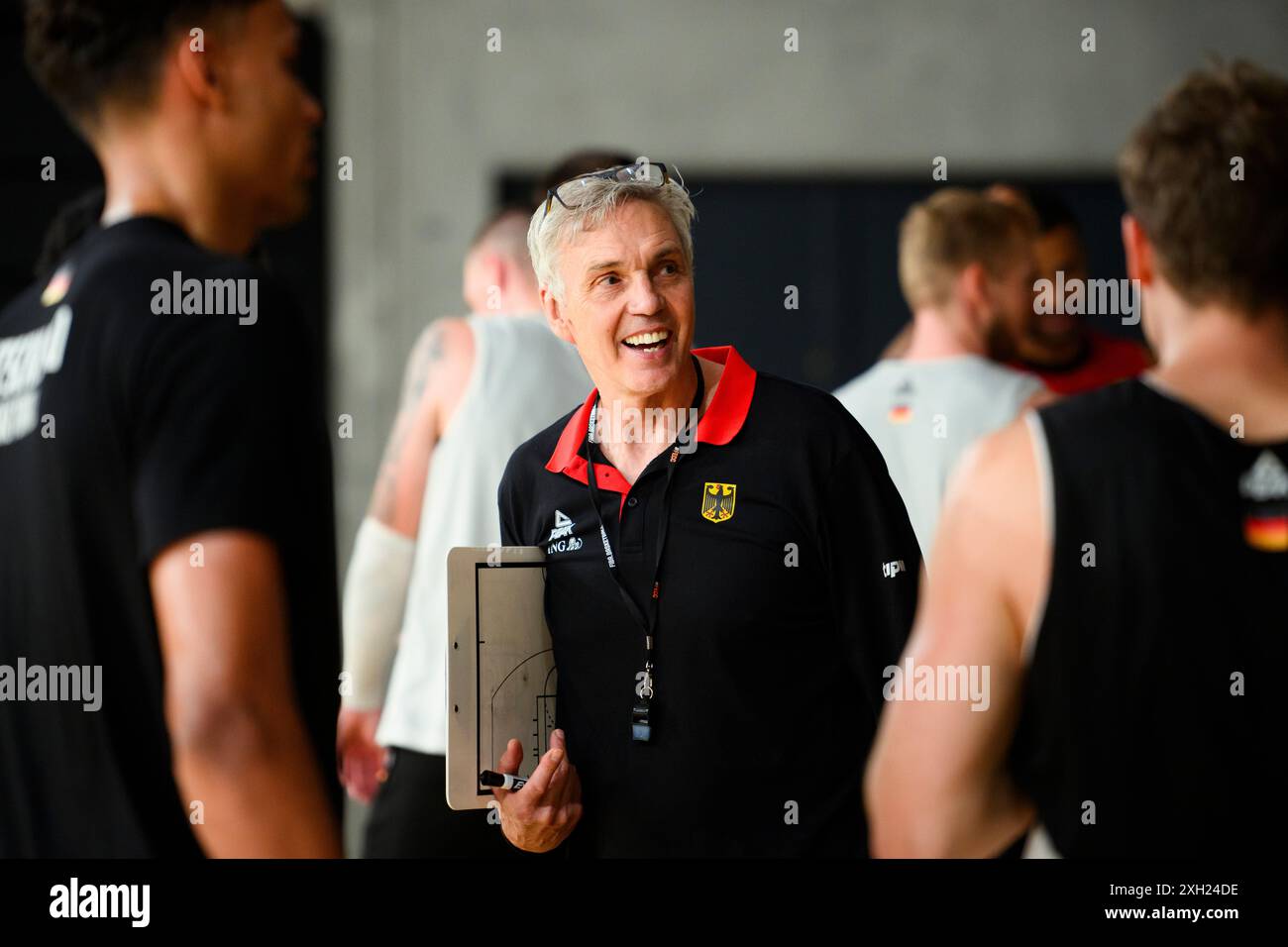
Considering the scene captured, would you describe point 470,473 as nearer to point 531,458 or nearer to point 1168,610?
point 531,458

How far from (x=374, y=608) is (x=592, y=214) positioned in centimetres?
94

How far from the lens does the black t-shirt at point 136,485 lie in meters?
1.62

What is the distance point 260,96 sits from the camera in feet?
6.09

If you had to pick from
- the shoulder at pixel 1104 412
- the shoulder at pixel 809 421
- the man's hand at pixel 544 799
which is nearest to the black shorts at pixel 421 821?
the man's hand at pixel 544 799

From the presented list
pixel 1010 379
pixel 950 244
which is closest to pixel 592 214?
pixel 1010 379

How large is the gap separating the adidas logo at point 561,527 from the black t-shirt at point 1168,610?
2.01 ft

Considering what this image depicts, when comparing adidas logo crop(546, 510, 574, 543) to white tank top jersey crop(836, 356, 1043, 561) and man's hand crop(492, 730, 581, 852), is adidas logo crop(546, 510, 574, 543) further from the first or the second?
white tank top jersey crop(836, 356, 1043, 561)

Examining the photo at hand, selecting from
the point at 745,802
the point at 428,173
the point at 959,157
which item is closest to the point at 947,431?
the point at 745,802

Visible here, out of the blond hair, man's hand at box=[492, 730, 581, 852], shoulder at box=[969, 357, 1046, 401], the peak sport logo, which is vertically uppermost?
the blond hair

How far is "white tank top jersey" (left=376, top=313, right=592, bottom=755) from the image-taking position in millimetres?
2025

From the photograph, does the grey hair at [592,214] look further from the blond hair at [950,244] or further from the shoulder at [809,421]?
the blond hair at [950,244]

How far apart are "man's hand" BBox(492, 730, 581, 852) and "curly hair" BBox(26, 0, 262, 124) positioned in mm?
1015

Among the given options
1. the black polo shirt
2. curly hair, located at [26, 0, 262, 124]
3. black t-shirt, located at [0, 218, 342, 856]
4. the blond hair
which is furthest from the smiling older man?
the blond hair
